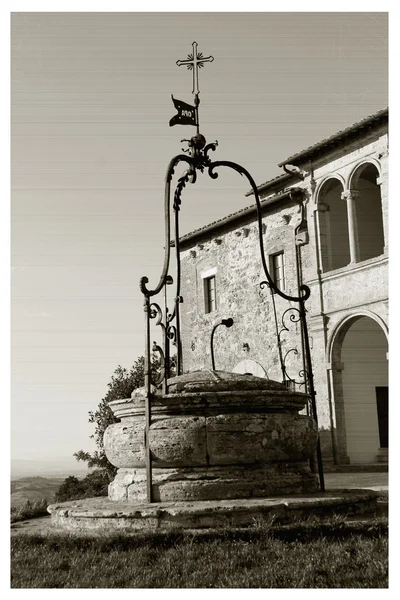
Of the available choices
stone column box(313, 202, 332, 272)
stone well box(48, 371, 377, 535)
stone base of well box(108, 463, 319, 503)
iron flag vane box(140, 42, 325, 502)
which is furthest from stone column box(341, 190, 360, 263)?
stone base of well box(108, 463, 319, 503)

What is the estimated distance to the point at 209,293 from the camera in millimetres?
19406

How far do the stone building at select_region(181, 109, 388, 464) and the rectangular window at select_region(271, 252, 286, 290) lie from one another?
1.2 inches

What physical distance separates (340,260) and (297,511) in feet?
39.1

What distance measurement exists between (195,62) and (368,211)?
35.3ft

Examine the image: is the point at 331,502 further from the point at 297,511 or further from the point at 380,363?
the point at 380,363

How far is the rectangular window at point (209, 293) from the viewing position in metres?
19.2

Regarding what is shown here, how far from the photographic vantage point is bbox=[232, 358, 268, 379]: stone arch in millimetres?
16906

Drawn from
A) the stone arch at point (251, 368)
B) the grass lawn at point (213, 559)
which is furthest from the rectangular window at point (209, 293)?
the grass lawn at point (213, 559)

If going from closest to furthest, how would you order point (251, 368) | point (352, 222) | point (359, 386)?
1. point (352, 222)
2. point (359, 386)
3. point (251, 368)

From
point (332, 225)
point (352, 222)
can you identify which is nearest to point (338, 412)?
point (352, 222)

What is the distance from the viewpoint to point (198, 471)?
201 inches

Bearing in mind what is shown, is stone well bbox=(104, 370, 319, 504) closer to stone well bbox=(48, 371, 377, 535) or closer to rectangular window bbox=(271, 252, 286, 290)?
stone well bbox=(48, 371, 377, 535)

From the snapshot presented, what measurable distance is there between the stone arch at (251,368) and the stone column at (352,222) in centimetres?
381

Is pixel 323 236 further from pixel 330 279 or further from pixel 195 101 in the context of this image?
A: pixel 195 101
